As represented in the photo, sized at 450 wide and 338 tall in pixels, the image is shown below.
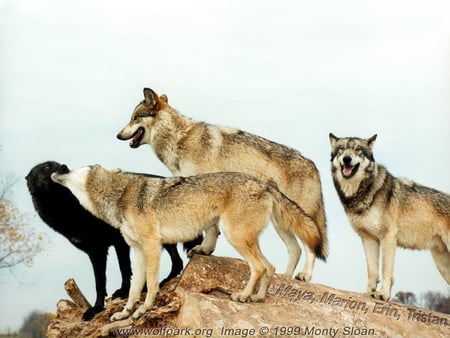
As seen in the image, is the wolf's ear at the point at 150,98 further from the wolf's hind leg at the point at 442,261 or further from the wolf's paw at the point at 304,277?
the wolf's hind leg at the point at 442,261

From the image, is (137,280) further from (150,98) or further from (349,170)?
(349,170)

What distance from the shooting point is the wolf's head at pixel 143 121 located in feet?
37.4

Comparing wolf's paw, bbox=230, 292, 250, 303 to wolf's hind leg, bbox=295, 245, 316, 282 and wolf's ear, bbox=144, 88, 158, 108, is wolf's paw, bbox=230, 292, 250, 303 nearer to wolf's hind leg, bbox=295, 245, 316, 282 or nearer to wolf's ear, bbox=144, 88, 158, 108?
wolf's hind leg, bbox=295, 245, 316, 282

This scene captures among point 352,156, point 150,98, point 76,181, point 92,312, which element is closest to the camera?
point 76,181

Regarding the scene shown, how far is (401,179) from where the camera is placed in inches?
478

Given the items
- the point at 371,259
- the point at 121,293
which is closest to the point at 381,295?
the point at 371,259

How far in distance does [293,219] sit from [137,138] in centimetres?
352

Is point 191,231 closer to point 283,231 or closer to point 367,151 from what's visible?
point 283,231

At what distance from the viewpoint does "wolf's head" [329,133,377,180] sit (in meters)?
11.1

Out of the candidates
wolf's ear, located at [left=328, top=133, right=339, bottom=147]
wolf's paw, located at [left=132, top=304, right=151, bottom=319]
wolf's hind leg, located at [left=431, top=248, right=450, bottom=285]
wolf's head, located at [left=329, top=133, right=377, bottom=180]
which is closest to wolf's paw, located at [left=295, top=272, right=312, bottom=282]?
wolf's head, located at [left=329, top=133, right=377, bottom=180]

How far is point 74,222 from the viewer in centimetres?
1045

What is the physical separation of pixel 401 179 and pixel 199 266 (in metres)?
4.55

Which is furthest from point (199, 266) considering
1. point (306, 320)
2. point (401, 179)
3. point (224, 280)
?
point (401, 179)

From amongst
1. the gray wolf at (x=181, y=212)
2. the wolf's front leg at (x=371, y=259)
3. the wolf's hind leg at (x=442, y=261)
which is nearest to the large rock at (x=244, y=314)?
the gray wolf at (x=181, y=212)
